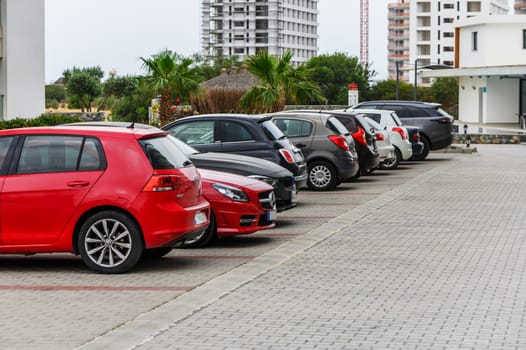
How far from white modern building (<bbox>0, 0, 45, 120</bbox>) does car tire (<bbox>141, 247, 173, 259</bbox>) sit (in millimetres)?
22271

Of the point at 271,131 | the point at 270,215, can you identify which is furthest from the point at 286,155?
the point at 270,215

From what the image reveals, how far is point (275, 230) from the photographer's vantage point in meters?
15.8

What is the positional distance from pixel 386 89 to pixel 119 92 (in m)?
59.3

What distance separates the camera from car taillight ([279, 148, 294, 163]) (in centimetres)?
Result: 1788

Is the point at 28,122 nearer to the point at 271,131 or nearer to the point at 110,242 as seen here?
the point at 271,131

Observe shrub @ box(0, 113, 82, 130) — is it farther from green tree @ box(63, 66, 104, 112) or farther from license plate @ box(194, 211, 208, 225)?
green tree @ box(63, 66, 104, 112)

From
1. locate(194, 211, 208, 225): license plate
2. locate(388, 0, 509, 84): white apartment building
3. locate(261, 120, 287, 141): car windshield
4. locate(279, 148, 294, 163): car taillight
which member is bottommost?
locate(194, 211, 208, 225): license plate

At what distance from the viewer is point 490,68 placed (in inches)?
2869

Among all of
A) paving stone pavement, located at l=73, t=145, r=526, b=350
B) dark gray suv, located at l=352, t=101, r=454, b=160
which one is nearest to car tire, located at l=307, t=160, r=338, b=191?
paving stone pavement, located at l=73, t=145, r=526, b=350

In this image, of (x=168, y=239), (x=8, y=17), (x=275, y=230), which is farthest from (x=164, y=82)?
(x=168, y=239)

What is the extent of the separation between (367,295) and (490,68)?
212 feet

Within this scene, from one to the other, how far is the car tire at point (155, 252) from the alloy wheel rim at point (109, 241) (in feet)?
3.08

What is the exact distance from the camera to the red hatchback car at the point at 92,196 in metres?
11.5

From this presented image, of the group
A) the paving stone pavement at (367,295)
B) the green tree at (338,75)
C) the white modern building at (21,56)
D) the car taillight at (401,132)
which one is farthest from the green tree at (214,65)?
the paving stone pavement at (367,295)
